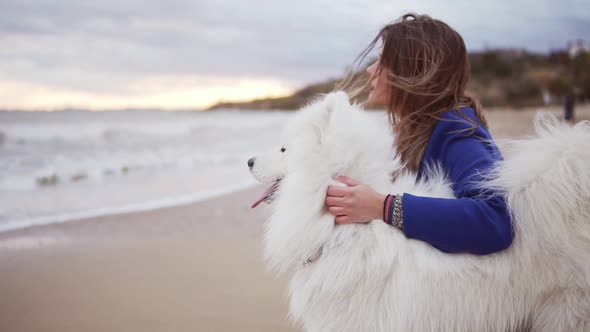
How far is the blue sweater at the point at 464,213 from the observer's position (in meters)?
1.36

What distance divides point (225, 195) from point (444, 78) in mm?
3698

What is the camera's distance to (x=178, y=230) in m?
3.71

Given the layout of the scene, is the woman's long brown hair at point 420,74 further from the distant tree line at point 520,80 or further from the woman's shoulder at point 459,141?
the distant tree line at point 520,80

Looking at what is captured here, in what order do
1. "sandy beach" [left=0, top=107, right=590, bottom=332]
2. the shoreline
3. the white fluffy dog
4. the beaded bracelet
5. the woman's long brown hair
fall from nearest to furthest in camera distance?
the white fluffy dog → the beaded bracelet → the woman's long brown hair → "sandy beach" [left=0, top=107, right=590, bottom=332] → the shoreline

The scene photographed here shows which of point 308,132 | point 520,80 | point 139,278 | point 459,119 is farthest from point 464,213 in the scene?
point 520,80

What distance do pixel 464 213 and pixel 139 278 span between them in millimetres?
2233

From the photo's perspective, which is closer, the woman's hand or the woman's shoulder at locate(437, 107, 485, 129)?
the woman's hand

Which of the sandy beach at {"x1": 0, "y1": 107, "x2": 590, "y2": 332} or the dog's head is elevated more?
the dog's head

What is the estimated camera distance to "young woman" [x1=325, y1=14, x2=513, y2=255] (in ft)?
4.58

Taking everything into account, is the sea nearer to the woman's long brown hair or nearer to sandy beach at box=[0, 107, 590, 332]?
sandy beach at box=[0, 107, 590, 332]

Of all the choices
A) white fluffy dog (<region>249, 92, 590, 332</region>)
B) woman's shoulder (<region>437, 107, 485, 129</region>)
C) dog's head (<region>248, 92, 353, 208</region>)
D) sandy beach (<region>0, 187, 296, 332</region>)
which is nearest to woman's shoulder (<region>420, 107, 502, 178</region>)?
woman's shoulder (<region>437, 107, 485, 129</region>)

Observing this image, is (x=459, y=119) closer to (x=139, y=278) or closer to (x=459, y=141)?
(x=459, y=141)

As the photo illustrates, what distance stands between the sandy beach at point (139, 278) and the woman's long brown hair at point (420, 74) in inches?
51.3

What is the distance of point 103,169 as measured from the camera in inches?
253
